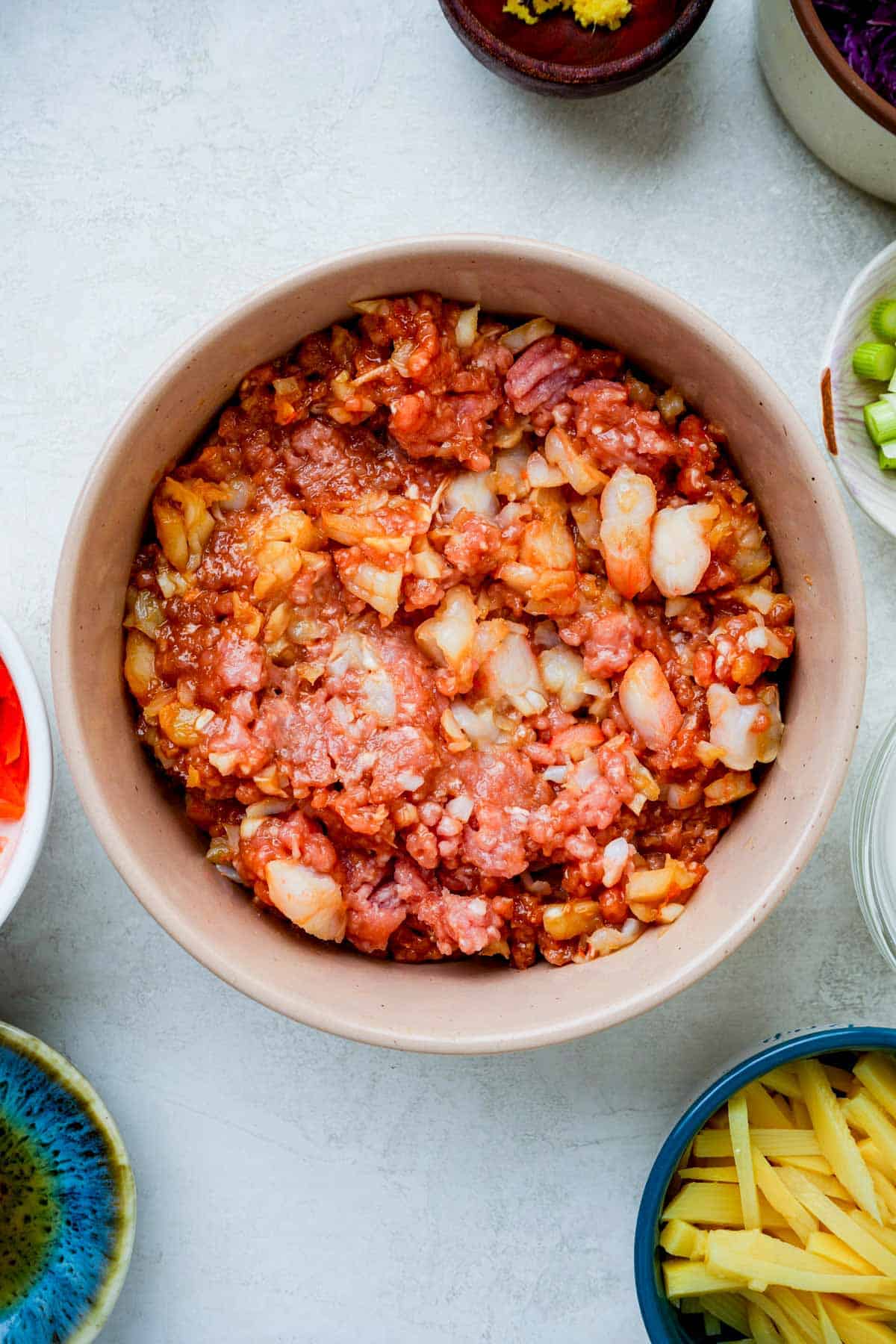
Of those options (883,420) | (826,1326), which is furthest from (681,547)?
(826,1326)

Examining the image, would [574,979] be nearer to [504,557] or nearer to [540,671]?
[540,671]

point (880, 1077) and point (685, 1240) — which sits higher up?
point (880, 1077)

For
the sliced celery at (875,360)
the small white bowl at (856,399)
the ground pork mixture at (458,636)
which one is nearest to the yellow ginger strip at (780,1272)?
the ground pork mixture at (458,636)

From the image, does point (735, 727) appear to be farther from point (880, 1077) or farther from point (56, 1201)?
point (56, 1201)

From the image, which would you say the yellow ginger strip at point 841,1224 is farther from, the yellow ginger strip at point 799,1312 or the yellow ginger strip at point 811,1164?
the yellow ginger strip at point 799,1312


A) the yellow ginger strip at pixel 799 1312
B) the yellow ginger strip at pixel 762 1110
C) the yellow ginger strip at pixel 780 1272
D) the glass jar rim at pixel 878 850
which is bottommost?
the yellow ginger strip at pixel 799 1312

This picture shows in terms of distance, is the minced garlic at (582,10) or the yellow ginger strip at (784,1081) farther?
the yellow ginger strip at (784,1081)
